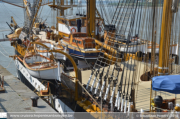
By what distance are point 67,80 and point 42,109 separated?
4.74 m

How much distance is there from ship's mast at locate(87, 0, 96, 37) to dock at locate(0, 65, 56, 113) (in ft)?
34.7

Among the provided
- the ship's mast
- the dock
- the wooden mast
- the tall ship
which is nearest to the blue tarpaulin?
the tall ship

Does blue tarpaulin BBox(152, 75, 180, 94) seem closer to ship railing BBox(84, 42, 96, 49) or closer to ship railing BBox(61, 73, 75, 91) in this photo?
ship railing BBox(61, 73, 75, 91)

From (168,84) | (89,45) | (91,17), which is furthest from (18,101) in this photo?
(91,17)

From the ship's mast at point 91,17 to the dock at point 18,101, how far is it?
10577mm

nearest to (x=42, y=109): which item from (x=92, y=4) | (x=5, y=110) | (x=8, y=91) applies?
(x=5, y=110)

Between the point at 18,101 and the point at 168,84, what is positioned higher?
the point at 168,84

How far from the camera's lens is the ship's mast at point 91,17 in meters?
20.6

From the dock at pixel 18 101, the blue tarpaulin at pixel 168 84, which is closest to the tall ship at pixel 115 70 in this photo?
the blue tarpaulin at pixel 168 84

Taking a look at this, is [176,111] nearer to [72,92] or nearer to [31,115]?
[31,115]

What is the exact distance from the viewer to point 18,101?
33.6 ft

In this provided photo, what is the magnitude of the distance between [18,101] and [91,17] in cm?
1257

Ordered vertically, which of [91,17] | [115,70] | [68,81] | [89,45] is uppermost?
[91,17]

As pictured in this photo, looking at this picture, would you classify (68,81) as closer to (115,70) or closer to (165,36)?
(115,70)
